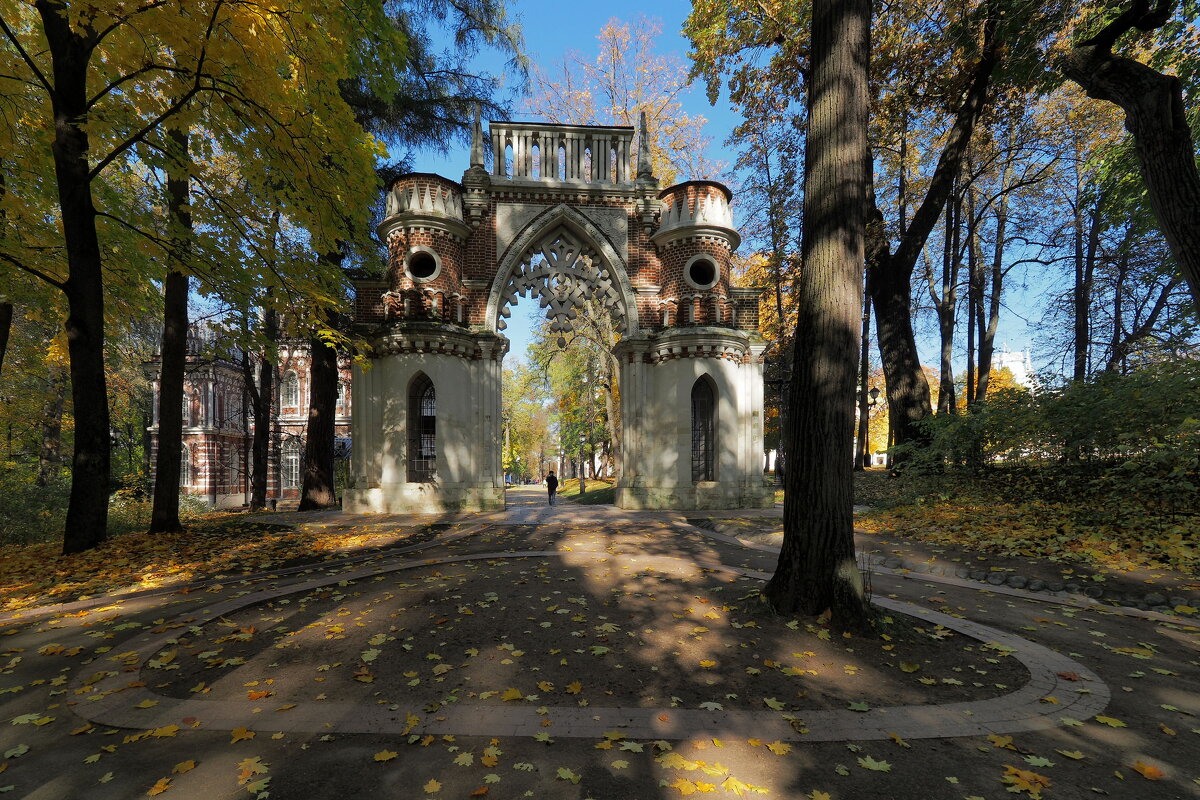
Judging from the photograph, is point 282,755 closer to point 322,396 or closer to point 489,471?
point 489,471

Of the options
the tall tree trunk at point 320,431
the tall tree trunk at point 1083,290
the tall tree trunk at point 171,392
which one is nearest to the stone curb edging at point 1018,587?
the tall tree trunk at point 171,392

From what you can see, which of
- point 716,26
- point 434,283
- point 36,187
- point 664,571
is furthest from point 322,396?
point 716,26

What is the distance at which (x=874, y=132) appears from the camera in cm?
1342

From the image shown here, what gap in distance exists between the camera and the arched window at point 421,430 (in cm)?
1385

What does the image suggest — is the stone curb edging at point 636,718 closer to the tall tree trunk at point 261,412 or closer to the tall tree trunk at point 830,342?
the tall tree trunk at point 830,342

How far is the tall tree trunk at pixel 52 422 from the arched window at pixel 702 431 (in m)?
19.7

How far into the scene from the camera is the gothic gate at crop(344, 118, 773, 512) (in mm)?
12844

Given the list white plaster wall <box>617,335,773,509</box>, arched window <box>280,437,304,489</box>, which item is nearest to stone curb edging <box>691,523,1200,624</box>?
white plaster wall <box>617,335,773,509</box>

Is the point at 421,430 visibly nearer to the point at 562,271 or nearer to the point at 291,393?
the point at 562,271

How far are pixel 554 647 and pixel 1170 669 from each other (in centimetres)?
523

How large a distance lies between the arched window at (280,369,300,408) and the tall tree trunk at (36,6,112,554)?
2863cm

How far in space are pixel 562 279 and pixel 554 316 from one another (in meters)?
1.14

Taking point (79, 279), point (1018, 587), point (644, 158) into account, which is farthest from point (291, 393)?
point (1018, 587)

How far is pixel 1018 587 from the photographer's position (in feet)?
21.0
